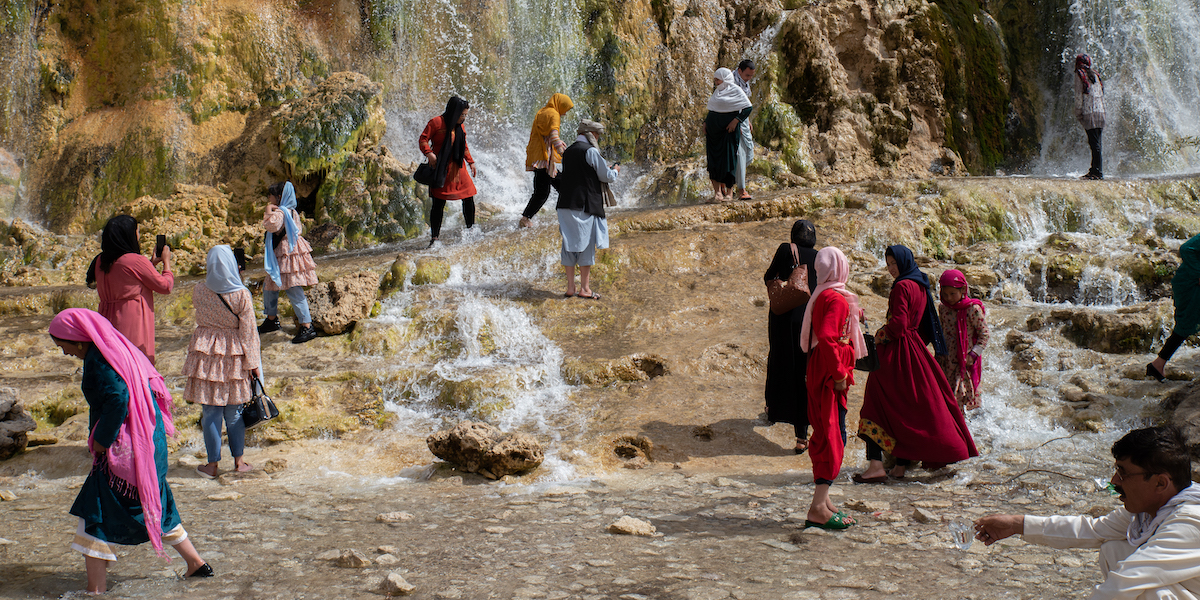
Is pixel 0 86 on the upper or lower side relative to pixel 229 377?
upper

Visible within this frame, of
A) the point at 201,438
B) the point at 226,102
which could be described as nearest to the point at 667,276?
the point at 201,438

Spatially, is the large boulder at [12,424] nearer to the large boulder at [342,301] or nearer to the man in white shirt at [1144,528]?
the large boulder at [342,301]

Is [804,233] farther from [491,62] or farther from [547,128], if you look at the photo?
[491,62]

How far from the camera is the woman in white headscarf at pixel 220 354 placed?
5426 mm

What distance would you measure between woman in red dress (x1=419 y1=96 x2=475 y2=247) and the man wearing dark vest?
150cm

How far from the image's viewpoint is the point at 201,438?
6.40 meters

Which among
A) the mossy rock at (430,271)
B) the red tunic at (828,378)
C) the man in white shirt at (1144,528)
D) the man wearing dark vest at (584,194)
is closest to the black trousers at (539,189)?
the man wearing dark vest at (584,194)

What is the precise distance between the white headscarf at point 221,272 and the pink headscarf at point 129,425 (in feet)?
6.00

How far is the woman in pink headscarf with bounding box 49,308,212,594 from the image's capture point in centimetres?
345

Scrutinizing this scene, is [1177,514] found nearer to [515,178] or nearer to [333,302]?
[333,302]

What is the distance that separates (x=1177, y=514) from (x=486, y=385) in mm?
5376

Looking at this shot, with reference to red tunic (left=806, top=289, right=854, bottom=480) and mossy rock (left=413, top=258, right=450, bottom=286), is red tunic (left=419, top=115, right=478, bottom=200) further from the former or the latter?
red tunic (left=806, top=289, right=854, bottom=480)

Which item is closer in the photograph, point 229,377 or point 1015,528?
point 1015,528

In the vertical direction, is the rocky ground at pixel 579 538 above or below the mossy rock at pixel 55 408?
below
